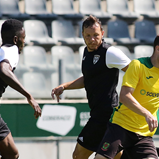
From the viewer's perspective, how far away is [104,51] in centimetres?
371

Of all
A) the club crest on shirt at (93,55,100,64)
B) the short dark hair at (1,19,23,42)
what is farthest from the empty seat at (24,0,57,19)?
the club crest on shirt at (93,55,100,64)

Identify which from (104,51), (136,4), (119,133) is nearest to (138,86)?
(119,133)

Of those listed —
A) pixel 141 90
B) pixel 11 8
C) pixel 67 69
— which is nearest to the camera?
pixel 141 90

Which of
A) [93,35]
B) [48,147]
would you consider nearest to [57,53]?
[48,147]

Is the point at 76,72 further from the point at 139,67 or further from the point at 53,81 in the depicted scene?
the point at 139,67

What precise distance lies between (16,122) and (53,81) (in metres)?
1.08

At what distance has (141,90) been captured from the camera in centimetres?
309

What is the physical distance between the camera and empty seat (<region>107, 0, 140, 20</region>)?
10500mm

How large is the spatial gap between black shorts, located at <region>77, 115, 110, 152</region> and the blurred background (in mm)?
2574

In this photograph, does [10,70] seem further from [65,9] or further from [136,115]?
[65,9]

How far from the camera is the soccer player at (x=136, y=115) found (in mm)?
3010

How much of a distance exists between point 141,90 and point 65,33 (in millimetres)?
6974

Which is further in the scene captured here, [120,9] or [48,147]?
[120,9]

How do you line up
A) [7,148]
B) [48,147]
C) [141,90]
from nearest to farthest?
[141,90], [7,148], [48,147]
